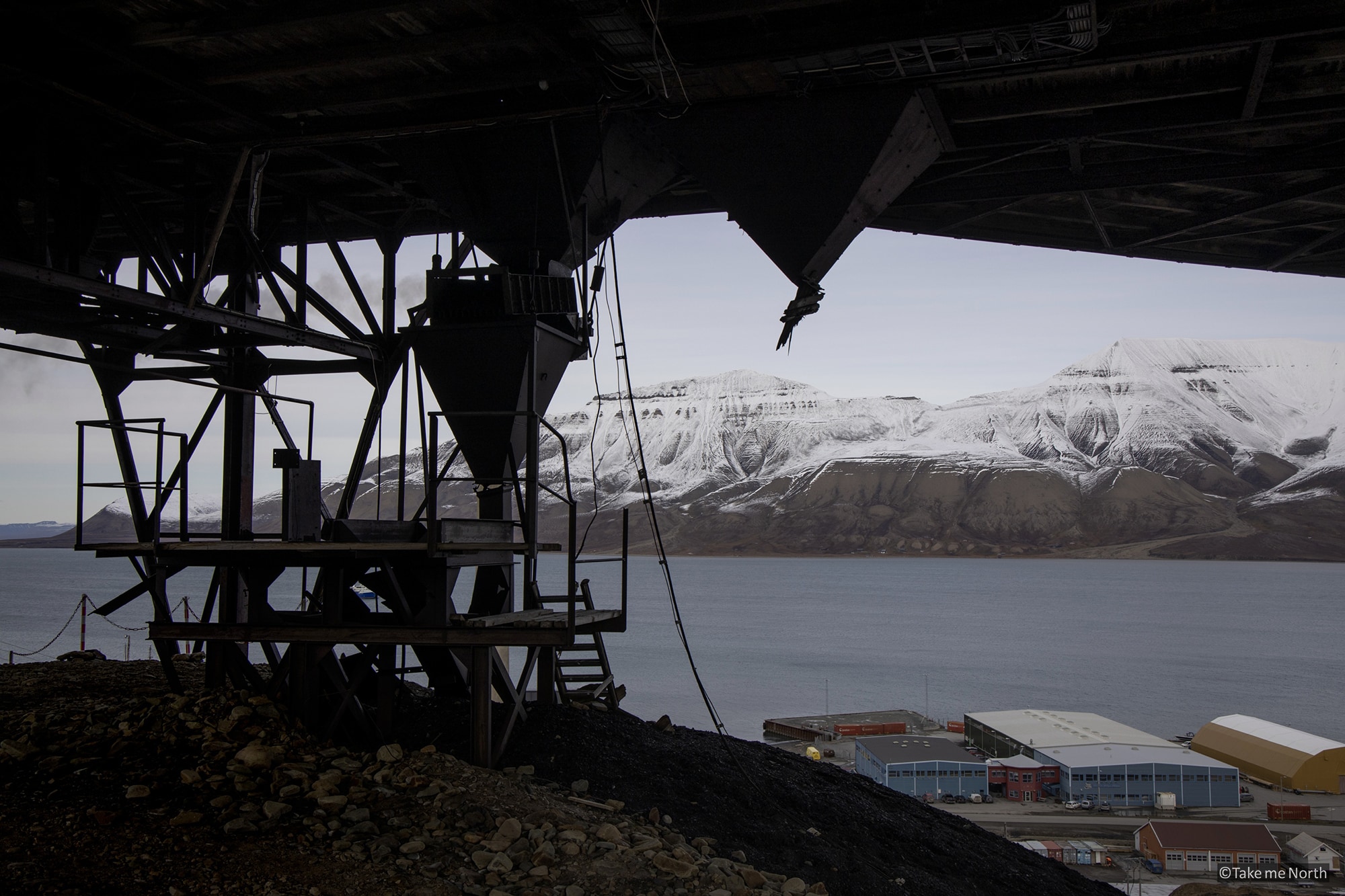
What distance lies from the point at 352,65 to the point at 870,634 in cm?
10945

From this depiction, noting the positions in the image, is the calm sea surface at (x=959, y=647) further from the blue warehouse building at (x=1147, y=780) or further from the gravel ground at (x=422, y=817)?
the gravel ground at (x=422, y=817)

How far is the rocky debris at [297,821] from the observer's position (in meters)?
6.32

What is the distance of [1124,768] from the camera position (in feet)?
155

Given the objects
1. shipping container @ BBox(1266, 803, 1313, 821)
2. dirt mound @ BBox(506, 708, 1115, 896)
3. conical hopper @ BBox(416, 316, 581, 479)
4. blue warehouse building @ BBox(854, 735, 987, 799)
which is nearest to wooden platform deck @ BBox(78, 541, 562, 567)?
conical hopper @ BBox(416, 316, 581, 479)

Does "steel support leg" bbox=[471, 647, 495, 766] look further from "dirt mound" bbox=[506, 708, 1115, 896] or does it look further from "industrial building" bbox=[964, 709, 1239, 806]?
"industrial building" bbox=[964, 709, 1239, 806]

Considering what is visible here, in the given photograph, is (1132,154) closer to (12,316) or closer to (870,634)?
(12,316)

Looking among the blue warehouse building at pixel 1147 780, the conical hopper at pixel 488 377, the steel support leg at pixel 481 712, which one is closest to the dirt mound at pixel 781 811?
the steel support leg at pixel 481 712

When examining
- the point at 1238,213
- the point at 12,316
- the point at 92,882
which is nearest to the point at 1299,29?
the point at 1238,213

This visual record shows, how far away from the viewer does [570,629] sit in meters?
7.63

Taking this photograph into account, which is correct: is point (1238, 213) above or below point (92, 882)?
above

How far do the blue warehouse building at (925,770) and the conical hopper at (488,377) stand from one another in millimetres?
37899

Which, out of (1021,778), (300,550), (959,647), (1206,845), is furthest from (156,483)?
(959,647)

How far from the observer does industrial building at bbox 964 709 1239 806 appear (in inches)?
1854

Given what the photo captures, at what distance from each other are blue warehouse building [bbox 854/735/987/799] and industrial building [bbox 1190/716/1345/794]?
16423 mm
